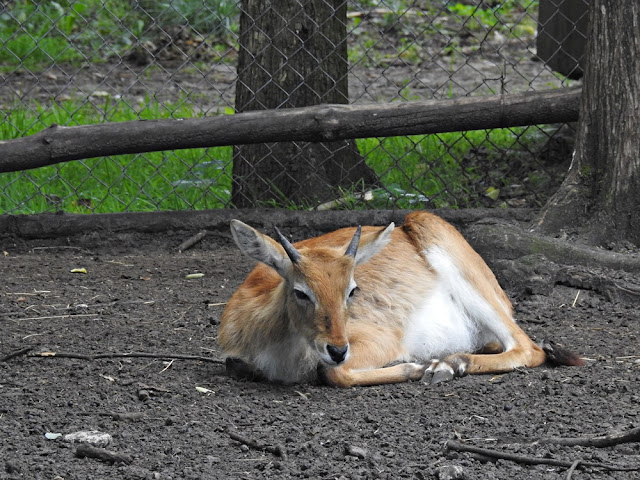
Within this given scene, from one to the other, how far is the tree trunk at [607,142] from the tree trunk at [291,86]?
169 centimetres

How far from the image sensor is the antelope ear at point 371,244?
430 centimetres

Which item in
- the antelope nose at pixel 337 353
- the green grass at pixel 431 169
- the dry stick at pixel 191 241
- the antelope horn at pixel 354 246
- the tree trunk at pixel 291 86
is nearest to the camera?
the antelope nose at pixel 337 353

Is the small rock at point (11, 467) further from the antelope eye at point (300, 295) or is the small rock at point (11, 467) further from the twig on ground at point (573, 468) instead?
the twig on ground at point (573, 468)

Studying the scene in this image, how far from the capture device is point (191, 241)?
257 inches

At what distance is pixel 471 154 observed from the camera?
774 centimetres

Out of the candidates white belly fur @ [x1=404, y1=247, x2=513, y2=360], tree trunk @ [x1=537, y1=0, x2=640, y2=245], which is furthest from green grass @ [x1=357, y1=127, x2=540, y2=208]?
white belly fur @ [x1=404, y1=247, x2=513, y2=360]

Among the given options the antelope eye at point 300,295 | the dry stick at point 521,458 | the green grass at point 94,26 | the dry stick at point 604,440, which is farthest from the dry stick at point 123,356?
the green grass at point 94,26

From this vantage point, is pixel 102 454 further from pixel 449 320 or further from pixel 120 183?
pixel 120 183

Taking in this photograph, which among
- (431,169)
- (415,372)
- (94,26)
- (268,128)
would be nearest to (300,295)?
(415,372)

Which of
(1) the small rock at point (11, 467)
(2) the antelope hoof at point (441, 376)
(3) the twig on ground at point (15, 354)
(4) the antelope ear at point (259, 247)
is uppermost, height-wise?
(4) the antelope ear at point (259, 247)

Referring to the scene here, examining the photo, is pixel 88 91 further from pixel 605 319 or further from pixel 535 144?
pixel 605 319

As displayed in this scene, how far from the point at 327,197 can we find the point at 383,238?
2.72m

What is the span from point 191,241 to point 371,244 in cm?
245

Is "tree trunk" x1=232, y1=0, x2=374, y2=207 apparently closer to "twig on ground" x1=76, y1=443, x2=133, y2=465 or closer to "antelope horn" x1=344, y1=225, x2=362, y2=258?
"antelope horn" x1=344, y1=225, x2=362, y2=258
